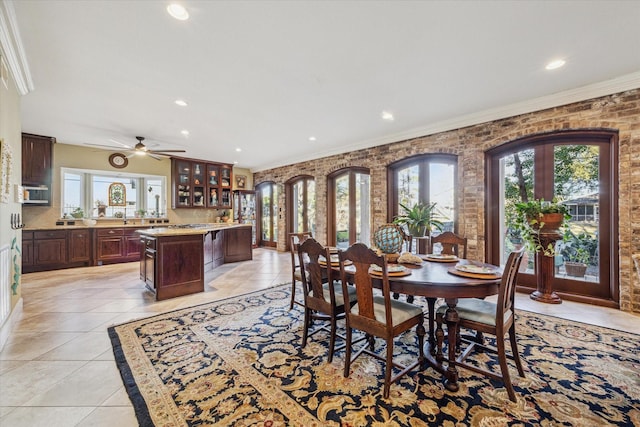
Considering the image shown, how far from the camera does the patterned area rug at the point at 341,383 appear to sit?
1571 millimetres

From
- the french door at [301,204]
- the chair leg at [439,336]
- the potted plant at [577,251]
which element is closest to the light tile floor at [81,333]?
the potted plant at [577,251]

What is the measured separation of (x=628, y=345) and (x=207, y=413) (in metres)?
3.51

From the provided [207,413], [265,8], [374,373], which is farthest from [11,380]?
[265,8]

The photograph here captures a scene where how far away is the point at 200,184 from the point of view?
7711 mm

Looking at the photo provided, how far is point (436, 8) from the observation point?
2.00 m

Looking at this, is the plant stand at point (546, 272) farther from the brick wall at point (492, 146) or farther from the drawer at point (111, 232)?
the drawer at point (111, 232)

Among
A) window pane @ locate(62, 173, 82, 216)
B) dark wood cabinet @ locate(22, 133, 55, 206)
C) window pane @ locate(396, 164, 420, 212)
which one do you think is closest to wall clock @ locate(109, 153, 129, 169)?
window pane @ locate(62, 173, 82, 216)

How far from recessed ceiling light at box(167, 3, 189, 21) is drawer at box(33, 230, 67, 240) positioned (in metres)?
5.86

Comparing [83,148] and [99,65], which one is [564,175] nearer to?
[99,65]

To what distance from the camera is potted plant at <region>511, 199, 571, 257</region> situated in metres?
3.37

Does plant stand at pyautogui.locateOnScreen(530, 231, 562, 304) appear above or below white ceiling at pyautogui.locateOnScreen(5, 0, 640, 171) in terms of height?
below

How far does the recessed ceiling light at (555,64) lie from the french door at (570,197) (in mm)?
1183

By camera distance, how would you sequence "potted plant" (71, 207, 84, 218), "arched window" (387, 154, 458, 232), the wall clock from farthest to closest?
1. the wall clock
2. "potted plant" (71, 207, 84, 218)
3. "arched window" (387, 154, 458, 232)

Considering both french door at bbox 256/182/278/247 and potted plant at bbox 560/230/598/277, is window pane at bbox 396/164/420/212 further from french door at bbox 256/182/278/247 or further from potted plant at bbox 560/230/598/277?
french door at bbox 256/182/278/247
